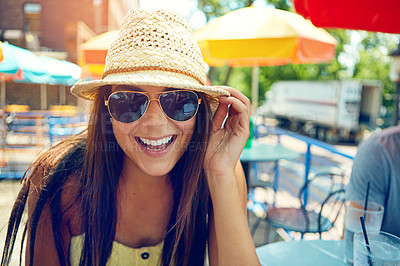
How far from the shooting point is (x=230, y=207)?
137 centimetres

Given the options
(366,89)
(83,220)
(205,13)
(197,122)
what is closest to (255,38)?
(197,122)

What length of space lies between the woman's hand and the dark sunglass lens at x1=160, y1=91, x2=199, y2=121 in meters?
0.20

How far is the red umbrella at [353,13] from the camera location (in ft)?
5.99

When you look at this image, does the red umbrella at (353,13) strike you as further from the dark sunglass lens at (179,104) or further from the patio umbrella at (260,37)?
the patio umbrella at (260,37)

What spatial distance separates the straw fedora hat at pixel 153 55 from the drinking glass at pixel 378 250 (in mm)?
890

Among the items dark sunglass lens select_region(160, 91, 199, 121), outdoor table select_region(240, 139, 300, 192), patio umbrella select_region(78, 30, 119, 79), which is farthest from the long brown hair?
patio umbrella select_region(78, 30, 119, 79)

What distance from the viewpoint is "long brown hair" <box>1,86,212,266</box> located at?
136 cm

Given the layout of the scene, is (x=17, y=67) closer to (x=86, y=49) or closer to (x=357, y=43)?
(x=86, y=49)

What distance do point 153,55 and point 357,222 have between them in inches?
49.5

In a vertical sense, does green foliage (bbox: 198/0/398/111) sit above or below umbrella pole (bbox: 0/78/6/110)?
above

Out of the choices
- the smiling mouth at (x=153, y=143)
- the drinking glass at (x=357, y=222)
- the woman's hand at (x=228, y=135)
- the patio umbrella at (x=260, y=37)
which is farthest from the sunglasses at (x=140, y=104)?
the patio umbrella at (x=260, y=37)

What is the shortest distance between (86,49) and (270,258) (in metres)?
4.31

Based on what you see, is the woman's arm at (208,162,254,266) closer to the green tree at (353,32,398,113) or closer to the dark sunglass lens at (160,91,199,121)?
the dark sunglass lens at (160,91,199,121)

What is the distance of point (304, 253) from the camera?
149 centimetres
